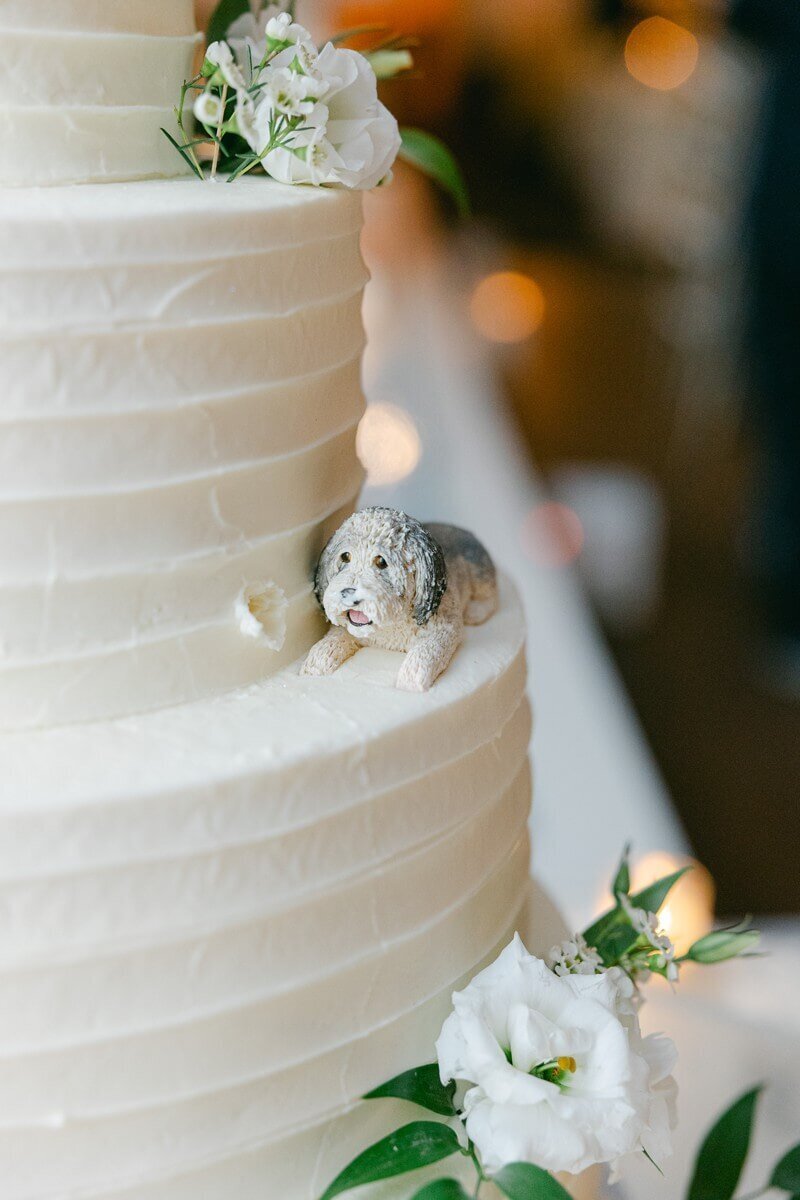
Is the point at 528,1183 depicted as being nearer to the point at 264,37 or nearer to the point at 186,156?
the point at 186,156

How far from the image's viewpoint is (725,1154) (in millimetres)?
1182

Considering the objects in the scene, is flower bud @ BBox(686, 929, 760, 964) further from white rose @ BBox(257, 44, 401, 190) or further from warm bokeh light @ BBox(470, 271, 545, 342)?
Result: warm bokeh light @ BBox(470, 271, 545, 342)

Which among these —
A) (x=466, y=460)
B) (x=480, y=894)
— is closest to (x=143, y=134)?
(x=480, y=894)

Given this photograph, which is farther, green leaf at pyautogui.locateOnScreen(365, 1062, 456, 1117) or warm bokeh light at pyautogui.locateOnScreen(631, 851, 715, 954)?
warm bokeh light at pyautogui.locateOnScreen(631, 851, 715, 954)

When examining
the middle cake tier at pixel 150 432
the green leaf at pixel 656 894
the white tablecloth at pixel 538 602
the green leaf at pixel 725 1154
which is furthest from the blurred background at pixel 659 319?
the middle cake tier at pixel 150 432

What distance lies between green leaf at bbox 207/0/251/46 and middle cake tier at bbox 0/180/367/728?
1.29 ft

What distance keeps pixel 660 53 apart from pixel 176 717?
579 centimetres

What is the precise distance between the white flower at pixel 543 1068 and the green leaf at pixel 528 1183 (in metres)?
0.02

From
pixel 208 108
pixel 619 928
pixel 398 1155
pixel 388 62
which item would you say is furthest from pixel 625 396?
pixel 398 1155

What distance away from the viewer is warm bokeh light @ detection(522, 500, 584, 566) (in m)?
5.18

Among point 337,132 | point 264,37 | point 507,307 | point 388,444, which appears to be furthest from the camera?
point 507,307

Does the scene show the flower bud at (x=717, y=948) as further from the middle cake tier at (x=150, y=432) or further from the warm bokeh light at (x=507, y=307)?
the warm bokeh light at (x=507, y=307)

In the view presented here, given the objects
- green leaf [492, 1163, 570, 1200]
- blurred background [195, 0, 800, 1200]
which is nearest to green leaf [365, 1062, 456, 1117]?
green leaf [492, 1163, 570, 1200]

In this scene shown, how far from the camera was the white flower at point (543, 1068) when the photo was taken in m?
1.07
